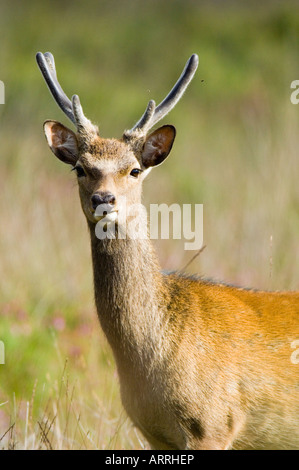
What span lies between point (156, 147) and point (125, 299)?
33.3 inches

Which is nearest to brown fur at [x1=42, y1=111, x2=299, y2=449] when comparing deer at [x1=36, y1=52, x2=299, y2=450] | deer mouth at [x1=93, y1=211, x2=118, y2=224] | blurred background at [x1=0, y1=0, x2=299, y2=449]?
deer at [x1=36, y1=52, x2=299, y2=450]

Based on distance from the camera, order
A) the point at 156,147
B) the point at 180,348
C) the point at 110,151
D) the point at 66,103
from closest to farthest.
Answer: the point at 180,348
the point at 110,151
the point at 156,147
the point at 66,103

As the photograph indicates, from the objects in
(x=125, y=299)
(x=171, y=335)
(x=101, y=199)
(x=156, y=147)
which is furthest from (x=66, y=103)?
(x=171, y=335)

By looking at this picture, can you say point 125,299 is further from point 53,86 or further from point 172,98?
point 53,86

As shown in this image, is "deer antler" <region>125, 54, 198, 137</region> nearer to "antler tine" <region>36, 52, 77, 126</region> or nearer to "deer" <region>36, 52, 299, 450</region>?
"deer" <region>36, 52, 299, 450</region>

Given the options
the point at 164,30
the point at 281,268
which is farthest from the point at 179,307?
the point at 164,30

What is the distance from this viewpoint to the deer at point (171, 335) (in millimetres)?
4254

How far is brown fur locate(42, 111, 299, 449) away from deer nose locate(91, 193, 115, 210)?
0.09 m

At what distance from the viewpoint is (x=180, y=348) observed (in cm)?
436

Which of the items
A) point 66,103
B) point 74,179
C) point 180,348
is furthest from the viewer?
point 74,179

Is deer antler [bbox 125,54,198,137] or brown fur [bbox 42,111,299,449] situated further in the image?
deer antler [bbox 125,54,198,137]

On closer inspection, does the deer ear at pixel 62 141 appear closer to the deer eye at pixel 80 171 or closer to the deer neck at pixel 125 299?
the deer eye at pixel 80 171

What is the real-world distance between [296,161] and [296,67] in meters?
2.67

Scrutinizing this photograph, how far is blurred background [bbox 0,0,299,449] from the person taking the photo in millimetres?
6557
